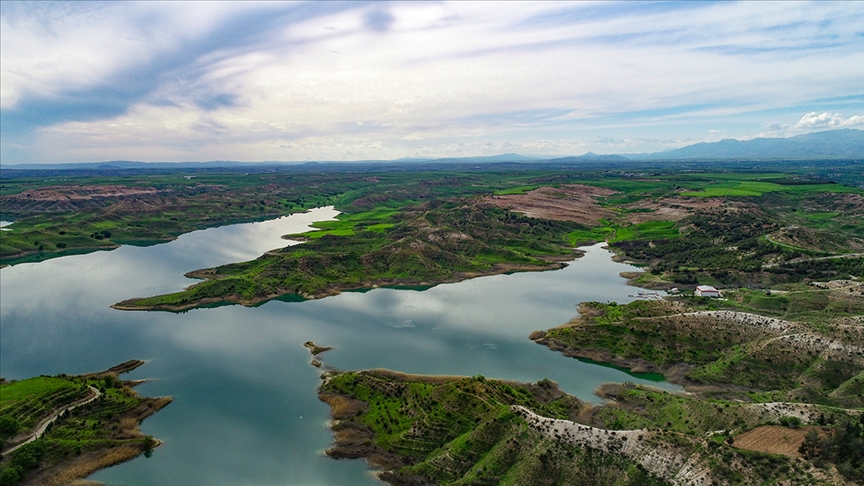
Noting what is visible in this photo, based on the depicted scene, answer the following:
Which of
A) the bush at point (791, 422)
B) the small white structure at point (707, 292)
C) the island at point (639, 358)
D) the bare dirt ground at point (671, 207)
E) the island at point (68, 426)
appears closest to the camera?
the island at point (639, 358)

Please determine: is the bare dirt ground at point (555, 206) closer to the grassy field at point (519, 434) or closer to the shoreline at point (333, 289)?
the shoreline at point (333, 289)

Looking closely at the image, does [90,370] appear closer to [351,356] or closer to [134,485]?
[134,485]

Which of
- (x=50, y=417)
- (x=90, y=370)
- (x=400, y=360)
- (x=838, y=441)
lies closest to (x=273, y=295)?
(x=90, y=370)

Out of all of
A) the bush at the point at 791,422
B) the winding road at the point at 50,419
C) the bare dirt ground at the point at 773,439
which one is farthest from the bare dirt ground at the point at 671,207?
the winding road at the point at 50,419

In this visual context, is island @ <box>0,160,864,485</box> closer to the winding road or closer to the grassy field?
the grassy field

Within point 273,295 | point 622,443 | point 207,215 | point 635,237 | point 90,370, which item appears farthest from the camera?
point 207,215

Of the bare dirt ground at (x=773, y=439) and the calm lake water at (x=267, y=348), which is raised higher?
the bare dirt ground at (x=773, y=439)

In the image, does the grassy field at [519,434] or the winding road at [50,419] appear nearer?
the grassy field at [519,434]
